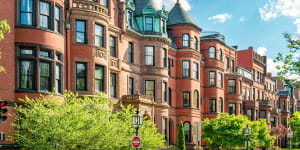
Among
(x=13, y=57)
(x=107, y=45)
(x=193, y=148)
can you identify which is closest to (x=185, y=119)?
(x=193, y=148)

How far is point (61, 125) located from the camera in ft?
72.5

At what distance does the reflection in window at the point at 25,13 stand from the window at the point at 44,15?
0.76 m

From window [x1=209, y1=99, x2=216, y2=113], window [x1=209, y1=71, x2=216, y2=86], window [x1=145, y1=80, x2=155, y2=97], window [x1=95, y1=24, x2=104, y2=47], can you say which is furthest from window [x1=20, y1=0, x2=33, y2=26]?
window [x1=209, y1=99, x2=216, y2=113]

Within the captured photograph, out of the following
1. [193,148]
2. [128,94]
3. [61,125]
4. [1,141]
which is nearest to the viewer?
[61,125]

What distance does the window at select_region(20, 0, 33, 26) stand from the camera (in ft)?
Answer: 83.4

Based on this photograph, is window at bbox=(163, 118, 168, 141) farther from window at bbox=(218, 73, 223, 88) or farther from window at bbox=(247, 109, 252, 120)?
window at bbox=(247, 109, 252, 120)

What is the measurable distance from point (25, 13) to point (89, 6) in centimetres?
674

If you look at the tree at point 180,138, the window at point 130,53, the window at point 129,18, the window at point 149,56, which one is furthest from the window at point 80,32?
the tree at point 180,138

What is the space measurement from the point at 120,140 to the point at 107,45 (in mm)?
9940

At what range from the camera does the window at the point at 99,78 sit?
104 feet

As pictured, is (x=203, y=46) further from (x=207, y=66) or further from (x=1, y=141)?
(x=1, y=141)

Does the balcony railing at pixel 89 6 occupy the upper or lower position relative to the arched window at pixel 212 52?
upper

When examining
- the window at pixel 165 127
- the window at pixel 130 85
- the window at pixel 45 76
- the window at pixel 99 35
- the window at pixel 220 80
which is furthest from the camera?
the window at pixel 220 80

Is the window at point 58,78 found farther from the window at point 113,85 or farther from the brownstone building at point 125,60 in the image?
the window at point 113,85
